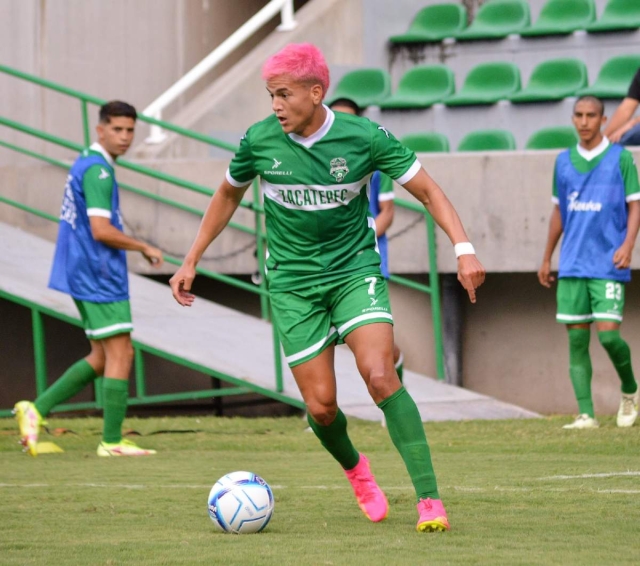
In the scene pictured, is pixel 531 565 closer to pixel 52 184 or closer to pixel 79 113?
pixel 52 184

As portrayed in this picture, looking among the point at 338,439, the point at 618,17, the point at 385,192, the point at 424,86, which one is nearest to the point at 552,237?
the point at 385,192

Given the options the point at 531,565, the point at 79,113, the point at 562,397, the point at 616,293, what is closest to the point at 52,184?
the point at 79,113

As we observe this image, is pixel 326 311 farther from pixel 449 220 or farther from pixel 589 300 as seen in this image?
pixel 589 300

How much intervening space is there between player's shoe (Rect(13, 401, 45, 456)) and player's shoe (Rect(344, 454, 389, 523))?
3.42m

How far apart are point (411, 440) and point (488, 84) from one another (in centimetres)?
1002

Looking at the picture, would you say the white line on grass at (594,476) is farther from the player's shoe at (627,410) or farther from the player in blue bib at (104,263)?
the player in blue bib at (104,263)

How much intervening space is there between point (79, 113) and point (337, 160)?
9.34 meters

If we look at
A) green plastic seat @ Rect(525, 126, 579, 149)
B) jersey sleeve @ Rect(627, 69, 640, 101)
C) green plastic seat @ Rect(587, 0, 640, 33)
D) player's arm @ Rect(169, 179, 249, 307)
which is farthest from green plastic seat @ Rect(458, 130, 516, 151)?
player's arm @ Rect(169, 179, 249, 307)

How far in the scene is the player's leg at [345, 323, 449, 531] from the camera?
16.0 ft

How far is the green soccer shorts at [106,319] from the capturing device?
322 inches

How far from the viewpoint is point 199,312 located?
38.6 ft

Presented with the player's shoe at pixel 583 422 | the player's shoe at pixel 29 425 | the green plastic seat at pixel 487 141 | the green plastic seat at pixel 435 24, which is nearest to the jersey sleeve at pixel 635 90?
the player's shoe at pixel 583 422

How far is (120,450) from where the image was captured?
8203mm

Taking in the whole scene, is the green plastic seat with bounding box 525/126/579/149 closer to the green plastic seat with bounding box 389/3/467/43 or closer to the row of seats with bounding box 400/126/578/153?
the row of seats with bounding box 400/126/578/153
